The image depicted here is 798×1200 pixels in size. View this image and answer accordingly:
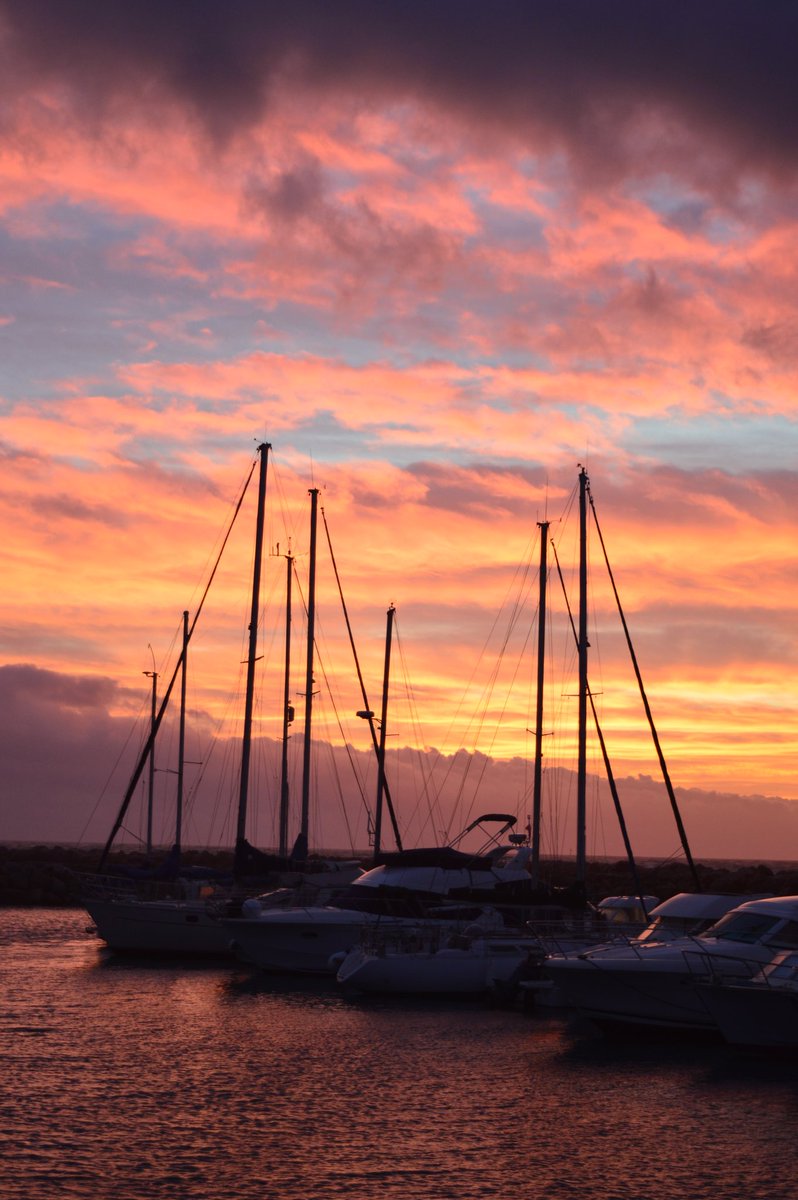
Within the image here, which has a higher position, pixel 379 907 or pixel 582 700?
pixel 582 700

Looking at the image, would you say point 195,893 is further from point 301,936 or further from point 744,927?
point 744,927

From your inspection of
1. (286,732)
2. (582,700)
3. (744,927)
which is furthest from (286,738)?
(744,927)

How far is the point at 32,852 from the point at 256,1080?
312 ft

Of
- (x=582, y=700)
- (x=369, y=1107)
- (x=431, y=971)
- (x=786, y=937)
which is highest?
(x=582, y=700)

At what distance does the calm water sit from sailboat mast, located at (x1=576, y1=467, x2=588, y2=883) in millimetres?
8745

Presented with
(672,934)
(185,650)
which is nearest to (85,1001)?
(672,934)

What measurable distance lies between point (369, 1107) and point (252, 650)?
25.6m

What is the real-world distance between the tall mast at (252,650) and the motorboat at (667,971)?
677 inches

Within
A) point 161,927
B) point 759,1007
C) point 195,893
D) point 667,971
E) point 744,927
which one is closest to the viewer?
point 759,1007

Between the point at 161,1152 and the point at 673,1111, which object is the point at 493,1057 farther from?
the point at 161,1152

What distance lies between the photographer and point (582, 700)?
144 ft

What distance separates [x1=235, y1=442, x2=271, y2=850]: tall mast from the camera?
143ft

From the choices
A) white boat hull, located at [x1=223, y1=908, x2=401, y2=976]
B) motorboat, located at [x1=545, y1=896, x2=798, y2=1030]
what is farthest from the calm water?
white boat hull, located at [x1=223, y1=908, x2=401, y2=976]

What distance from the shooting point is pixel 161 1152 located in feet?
59.7
